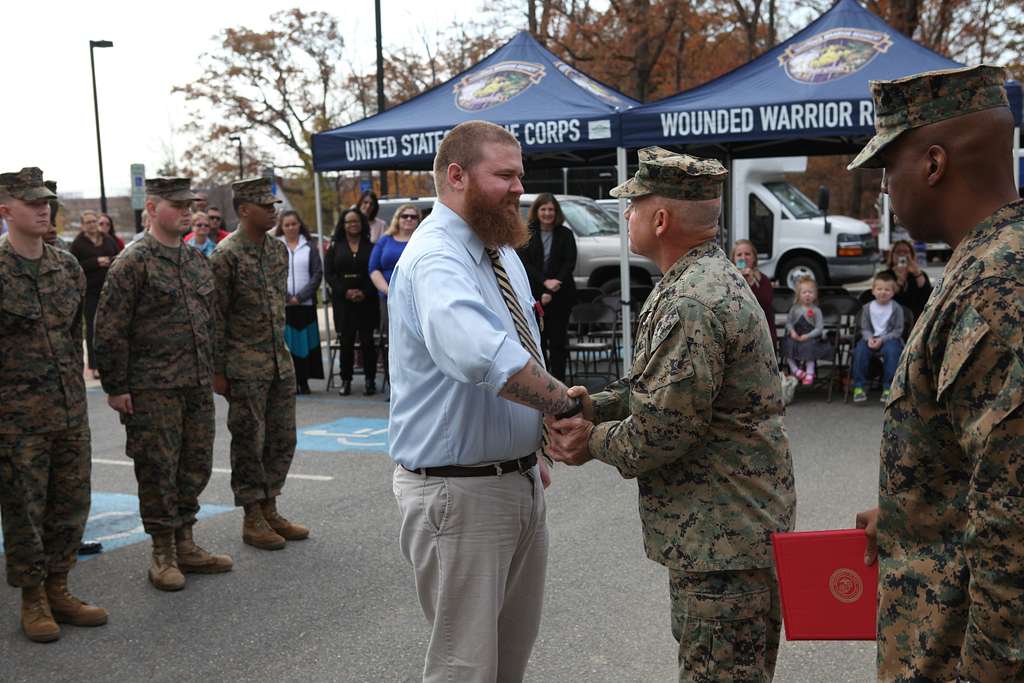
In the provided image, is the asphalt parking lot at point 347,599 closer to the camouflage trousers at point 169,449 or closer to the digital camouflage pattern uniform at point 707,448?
the camouflage trousers at point 169,449

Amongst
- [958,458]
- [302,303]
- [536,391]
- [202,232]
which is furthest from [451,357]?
[202,232]

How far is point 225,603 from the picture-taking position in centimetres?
512

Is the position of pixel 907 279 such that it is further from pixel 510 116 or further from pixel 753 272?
pixel 510 116

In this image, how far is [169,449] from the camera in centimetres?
529

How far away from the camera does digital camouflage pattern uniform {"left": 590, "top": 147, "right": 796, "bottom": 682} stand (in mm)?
2703

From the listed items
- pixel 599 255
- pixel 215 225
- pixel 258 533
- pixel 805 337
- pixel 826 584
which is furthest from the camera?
pixel 599 255

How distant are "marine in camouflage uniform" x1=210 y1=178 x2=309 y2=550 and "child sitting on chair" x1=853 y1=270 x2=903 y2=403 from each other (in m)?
6.25

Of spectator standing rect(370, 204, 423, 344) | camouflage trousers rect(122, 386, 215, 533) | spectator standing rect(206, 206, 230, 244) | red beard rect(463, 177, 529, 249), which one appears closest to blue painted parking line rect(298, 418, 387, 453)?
spectator standing rect(370, 204, 423, 344)

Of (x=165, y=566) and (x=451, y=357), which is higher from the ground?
(x=451, y=357)

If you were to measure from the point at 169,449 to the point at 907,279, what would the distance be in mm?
7983

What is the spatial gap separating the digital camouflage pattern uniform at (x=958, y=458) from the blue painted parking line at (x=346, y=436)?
22.3 ft

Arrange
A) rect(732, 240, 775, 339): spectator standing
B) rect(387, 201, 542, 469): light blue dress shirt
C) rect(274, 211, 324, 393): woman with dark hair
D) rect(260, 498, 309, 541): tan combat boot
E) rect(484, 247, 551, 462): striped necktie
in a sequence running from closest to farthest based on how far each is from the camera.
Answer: rect(387, 201, 542, 469): light blue dress shirt, rect(484, 247, 551, 462): striped necktie, rect(260, 498, 309, 541): tan combat boot, rect(732, 240, 775, 339): spectator standing, rect(274, 211, 324, 393): woman with dark hair

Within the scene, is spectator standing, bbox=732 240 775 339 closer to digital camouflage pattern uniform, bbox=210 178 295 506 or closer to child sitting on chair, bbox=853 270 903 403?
child sitting on chair, bbox=853 270 903 403

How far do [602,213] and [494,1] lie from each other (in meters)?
12.7
